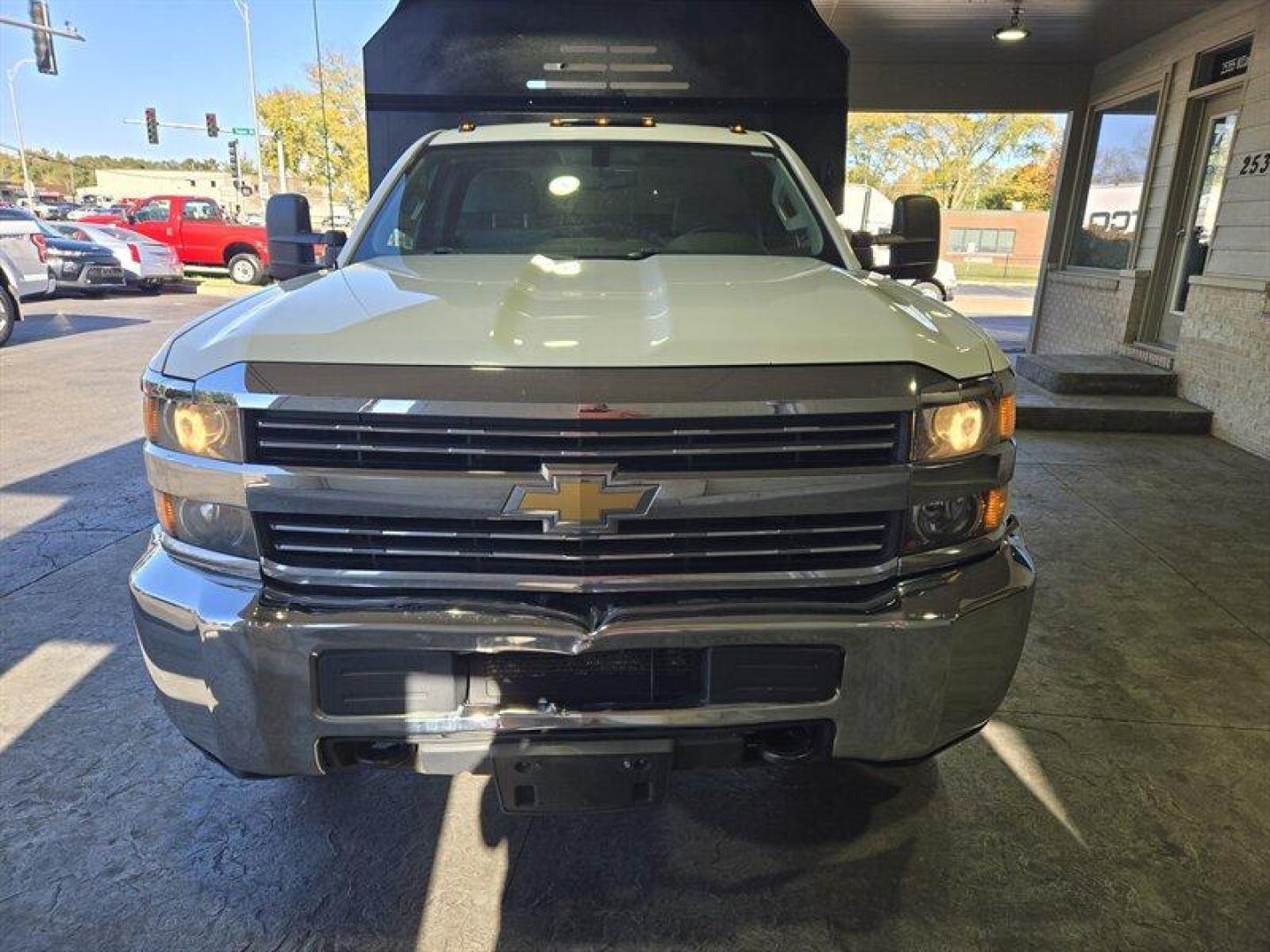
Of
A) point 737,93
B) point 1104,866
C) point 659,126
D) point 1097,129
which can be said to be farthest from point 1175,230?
point 1104,866

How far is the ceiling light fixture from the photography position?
8.59 meters

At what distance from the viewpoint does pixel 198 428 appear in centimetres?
196

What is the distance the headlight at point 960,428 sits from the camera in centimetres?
197

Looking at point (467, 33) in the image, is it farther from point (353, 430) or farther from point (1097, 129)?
point (1097, 129)

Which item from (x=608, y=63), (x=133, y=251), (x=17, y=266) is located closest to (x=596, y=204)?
(x=608, y=63)

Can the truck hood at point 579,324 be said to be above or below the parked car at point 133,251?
above

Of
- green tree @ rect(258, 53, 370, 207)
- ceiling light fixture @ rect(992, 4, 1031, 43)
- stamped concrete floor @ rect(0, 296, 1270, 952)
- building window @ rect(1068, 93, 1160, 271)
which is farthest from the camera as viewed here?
green tree @ rect(258, 53, 370, 207)

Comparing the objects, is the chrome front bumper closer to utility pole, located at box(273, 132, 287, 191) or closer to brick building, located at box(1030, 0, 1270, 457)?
brick building, located at box(1030, 0, 1270, 457)

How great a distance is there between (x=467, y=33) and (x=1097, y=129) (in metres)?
9.50

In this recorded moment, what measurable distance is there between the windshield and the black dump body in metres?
1.28

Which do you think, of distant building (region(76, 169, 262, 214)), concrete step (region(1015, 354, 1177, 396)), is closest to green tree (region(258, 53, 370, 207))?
distant building (region(76, 169, 262, 214))

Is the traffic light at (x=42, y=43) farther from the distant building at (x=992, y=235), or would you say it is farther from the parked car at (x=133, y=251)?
the distant building at (x=992, y=235)

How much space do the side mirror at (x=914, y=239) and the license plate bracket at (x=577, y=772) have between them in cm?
244

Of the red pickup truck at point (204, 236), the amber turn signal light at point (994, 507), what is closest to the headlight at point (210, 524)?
the amber turn signal light at point (994, 507)
